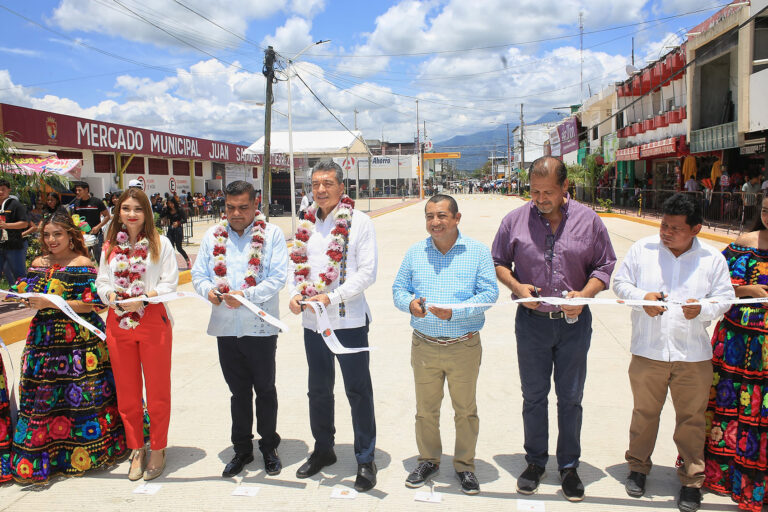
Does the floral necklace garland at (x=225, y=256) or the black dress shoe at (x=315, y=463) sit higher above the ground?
the floral necklace garland at (x=225, y=256)

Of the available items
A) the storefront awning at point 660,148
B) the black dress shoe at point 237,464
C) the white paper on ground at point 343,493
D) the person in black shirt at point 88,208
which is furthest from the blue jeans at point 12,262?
the storefront awning at point 660,148

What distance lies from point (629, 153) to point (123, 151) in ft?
78.6

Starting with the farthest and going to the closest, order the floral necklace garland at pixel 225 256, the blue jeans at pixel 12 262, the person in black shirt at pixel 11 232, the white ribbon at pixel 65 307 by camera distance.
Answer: the blue jeans at pixel 12 262, the person in black shirt at pixel 11 232, the floral necklace garland at pixel 225 256, the white ribbon at pixel 65 307

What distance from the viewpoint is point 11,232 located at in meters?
7.93

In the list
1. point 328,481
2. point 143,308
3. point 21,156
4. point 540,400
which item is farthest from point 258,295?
point 21,156

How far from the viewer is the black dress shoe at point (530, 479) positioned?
135 inches

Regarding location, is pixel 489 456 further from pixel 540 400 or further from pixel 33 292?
pixel 33 292

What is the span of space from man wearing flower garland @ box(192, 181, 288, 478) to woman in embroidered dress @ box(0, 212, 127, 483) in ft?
2.63

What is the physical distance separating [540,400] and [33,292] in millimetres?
3357

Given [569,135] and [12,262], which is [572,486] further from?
[569,135]

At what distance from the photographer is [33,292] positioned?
147 inches

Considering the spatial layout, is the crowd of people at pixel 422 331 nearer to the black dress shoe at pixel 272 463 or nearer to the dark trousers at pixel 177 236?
the black dress shoe at pixel 272 463

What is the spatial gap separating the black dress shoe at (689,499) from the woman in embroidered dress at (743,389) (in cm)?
18

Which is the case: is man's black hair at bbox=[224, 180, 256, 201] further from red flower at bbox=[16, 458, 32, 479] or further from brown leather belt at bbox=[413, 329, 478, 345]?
red flower at bbox=[16, 458, 32, 479]
